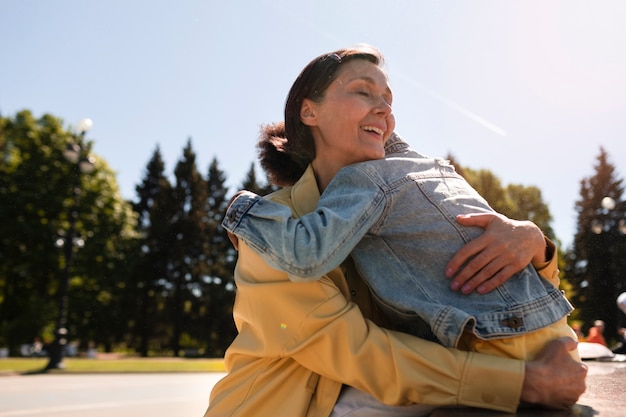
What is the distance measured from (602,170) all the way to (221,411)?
44.1 m

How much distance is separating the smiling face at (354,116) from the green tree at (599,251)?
34000 mm

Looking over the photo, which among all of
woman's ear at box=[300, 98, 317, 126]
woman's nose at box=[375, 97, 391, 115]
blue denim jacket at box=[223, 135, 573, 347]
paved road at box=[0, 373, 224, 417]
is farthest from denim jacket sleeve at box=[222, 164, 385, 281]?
paved road at box=[0, 373, 224, 417]

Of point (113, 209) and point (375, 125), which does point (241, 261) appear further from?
point (113, 209)

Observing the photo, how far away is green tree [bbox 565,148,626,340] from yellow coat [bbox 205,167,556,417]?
112 feet

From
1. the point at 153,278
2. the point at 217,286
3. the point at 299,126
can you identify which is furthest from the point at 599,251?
the point at 299,126

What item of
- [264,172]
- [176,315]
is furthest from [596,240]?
[264,172]

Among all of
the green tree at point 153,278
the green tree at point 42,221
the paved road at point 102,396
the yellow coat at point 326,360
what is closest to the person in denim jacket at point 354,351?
the yellow coat at point 326,360

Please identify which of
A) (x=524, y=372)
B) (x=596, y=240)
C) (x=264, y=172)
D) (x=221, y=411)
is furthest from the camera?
(x=596, y=240)

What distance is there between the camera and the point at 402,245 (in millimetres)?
1806

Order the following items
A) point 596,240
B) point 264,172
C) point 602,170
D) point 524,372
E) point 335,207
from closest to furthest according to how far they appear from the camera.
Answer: point 524,372 → point 335,207 → point 264,172 → point 596,240 → point 602,170

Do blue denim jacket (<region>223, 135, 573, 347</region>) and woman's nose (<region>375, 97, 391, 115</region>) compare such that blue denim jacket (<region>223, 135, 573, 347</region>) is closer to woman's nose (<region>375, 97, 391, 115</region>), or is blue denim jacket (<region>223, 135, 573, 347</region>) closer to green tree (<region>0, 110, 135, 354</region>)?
woman's nose (<region>375, 97, 391, 115</region>)

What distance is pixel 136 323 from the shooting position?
4241 cm

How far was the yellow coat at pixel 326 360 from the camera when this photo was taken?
62.1 inches

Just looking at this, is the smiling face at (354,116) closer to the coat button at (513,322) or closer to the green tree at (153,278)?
the coat button at (513,322)
